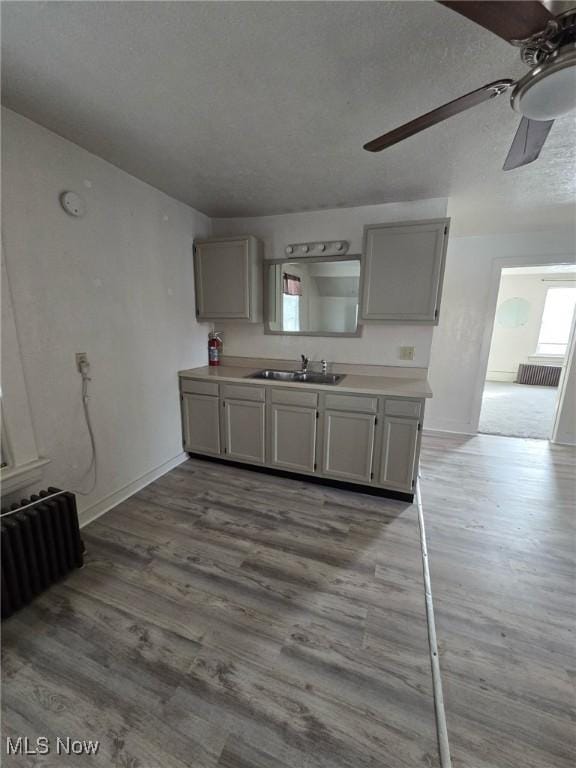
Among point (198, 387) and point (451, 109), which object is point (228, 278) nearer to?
point (198, 387)

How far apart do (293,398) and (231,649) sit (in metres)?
1.57

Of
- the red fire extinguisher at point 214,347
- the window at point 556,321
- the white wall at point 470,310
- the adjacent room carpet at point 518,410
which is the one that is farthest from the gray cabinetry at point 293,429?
the window at point 556,321

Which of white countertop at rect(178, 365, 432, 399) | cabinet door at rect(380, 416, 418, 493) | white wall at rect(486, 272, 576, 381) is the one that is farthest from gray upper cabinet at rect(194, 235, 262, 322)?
white wall at rect(486, 272, 576, 381)

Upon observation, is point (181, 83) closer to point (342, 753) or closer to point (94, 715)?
point (94, 715)

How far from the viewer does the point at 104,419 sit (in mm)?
2104

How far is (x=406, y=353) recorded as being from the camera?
2.69m

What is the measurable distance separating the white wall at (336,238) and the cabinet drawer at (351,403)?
641mm

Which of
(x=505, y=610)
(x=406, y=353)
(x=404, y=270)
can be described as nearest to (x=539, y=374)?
(x=406, y=353)

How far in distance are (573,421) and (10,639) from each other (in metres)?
5.14

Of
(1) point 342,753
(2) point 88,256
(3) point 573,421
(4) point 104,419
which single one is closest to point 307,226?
(2) point 88,256

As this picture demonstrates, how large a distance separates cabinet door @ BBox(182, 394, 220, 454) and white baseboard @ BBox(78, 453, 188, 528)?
0.20 metres

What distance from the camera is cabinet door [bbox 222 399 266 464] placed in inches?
103

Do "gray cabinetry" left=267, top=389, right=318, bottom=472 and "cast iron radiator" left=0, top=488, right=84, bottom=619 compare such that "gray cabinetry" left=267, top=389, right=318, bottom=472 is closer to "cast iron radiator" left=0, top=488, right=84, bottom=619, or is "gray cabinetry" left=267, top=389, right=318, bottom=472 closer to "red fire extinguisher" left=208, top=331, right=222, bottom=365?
"red fire extinguisher" left=208, top=331, right=222, bottom=365

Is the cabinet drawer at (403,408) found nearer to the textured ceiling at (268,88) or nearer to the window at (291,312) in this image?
the window at (291,312)
